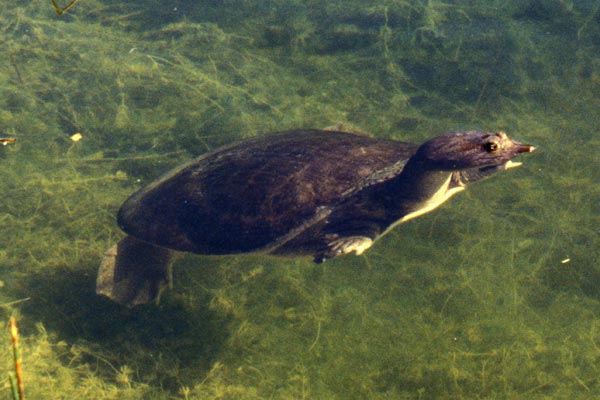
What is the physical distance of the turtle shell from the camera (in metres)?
3.12

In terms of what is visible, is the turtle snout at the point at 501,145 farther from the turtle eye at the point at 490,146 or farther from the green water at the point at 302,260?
the green water at the point at 302,260

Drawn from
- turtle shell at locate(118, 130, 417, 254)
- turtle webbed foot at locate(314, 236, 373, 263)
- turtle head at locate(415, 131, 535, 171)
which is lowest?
turtle webbed foot at locate(314, 236, 373, 263)

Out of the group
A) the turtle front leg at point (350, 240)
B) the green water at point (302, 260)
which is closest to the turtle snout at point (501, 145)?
the turtle front leg at point (350, 240)

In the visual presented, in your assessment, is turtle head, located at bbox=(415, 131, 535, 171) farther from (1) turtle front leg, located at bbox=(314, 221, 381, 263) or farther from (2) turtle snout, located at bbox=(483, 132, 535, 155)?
(1) turtle front leg, located at bbox=(314, 221, 381, 263)

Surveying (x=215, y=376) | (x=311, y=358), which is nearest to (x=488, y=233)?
(x=311, y=358)

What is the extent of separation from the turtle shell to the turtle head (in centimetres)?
32

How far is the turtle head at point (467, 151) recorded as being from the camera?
10.0 ft

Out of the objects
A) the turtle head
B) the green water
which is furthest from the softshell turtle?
the green water

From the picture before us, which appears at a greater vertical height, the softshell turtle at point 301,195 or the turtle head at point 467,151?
the turtle head at point 467,151

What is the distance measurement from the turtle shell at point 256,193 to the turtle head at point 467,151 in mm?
321

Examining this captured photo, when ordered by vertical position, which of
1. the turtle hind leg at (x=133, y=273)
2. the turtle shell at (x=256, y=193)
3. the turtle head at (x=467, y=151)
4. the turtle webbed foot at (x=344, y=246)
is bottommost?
the turtle hind leg at (x=133, y=273)

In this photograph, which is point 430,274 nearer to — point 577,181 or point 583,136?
point 577,181

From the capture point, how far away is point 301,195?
315 centimetres

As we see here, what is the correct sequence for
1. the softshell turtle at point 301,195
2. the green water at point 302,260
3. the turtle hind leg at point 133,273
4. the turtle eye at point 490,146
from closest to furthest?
the turtle eye at point 490,146 < the softshell turtle at point 301,195 < the green water at point 302,260 < the turtle hind leg at point 133,273
